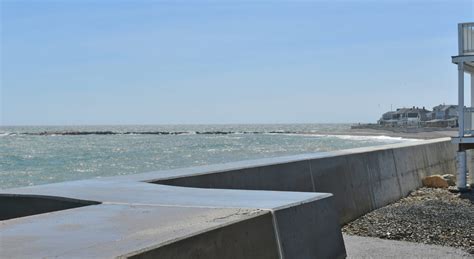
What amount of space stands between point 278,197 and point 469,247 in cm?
359

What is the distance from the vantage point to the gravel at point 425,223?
9203 millimetres

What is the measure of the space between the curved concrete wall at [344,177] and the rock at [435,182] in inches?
7.6

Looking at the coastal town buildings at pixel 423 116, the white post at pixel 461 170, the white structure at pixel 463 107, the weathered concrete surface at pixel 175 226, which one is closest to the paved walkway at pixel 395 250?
the weathered concrete surface at pixel 175 226

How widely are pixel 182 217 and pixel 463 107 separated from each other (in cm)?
1229

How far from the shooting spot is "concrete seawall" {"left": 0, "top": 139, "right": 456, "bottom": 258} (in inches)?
174

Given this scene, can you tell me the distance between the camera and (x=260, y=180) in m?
9.80

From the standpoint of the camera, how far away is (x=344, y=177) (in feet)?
39.6

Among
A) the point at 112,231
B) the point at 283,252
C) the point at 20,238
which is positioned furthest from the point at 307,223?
the point at 20,238

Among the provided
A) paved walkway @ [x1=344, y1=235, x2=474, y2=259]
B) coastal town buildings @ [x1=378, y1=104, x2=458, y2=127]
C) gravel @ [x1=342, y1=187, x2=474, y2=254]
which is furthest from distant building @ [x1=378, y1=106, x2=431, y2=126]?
paved walkway @ [x1=344, y1=235, x2=474, y2=259]

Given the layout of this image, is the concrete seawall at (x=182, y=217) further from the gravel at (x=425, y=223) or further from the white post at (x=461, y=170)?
the white post at (x=461, y=170)

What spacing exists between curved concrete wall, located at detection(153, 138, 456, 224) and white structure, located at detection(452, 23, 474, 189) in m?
1.24

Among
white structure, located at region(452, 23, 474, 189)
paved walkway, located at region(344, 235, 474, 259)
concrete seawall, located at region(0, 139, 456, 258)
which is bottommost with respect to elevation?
paved walkway, located at region(344, 235, 474, 259)

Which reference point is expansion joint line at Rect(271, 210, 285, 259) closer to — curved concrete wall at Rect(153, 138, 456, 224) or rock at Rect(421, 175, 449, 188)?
curved concrete wall at Rect(153, 138, 456, 224)

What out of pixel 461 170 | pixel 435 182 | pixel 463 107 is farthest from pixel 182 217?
pixel 435 182
